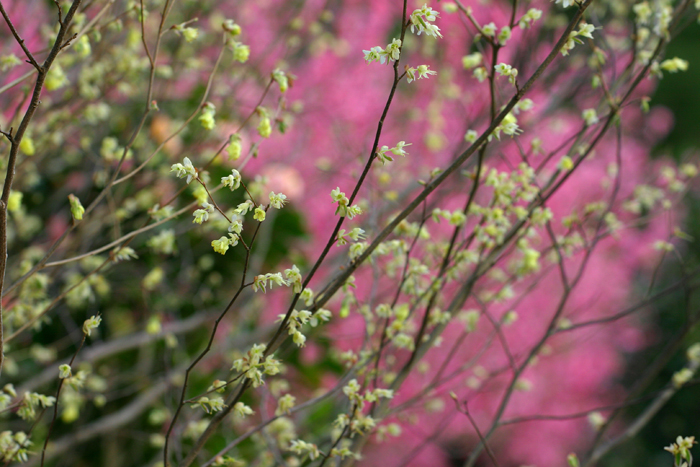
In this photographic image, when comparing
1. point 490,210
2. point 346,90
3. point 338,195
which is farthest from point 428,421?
point 338,195

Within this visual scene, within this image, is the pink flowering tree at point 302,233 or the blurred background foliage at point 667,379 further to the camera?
the blurred background foliage at point 667,379

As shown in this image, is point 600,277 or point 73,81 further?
point 600,277

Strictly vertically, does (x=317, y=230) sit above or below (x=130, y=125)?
above

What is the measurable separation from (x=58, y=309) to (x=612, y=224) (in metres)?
1.76

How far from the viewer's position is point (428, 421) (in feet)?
11.5

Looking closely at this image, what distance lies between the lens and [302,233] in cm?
251

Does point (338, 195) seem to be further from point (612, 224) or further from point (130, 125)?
point (130, 125)

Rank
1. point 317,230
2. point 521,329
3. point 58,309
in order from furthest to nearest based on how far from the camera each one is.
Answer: point 521,329 < point 317,230 < point 58,309

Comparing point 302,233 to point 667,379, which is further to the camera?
point 667,379

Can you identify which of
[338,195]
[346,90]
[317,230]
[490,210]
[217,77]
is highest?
[346,90]

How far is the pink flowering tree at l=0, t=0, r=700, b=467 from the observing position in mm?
917

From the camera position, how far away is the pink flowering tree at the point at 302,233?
92 centimetres

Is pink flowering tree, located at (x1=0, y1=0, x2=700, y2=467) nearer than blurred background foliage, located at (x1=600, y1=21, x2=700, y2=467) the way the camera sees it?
Yes

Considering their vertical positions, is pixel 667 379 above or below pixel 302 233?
below
